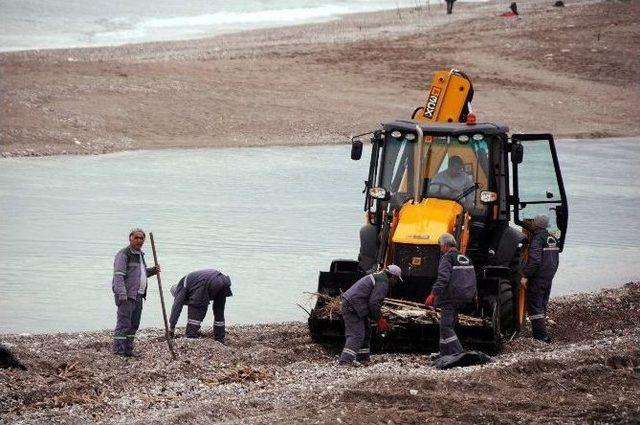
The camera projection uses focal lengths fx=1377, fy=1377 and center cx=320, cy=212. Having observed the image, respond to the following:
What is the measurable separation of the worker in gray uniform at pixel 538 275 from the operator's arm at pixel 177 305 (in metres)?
3.86

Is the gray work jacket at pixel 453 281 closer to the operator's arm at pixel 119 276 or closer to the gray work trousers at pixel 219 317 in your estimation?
the gray work trousers at pixel 219 317

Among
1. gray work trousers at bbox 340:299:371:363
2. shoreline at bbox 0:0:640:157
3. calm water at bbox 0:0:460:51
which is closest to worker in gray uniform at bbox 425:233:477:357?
gray work trousers at bbox 340:299:371:363

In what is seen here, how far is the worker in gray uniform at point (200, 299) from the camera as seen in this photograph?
14.8 meters

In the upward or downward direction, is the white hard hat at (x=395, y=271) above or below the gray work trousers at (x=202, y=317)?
above

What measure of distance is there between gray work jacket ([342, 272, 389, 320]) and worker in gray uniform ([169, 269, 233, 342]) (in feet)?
5.66

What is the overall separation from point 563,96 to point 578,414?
89.0 ft

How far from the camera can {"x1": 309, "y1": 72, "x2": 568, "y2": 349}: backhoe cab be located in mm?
14445

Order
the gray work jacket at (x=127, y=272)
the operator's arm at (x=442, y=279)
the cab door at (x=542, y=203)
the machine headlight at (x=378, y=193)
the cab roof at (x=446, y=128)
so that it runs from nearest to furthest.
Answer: the operator's arm at (x=442, y=279) < the gray work jacket at (x=127, y=272) < the machine headlight at (x=378, y=193) < the cab roof at (x=446, y=128) < the cab door at (x=542, y=203)

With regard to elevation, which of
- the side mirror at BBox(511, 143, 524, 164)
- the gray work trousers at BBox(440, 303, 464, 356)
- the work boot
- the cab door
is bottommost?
the work boot

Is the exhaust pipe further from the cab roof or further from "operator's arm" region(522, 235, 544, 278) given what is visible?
"operator's arm" region(522, 235, 544, 278)

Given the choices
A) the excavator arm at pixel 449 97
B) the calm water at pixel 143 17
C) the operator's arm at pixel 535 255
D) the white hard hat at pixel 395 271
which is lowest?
the operator's arm at pixel 535 255

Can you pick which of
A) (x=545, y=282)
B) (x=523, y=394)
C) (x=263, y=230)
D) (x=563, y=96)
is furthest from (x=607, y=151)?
(x=523, y=394)

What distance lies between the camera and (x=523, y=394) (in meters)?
12.1

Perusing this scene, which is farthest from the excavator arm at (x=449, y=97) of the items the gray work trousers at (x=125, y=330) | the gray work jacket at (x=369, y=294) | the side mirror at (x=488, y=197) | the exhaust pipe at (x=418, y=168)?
the gray work trousers at (x=125, y=330)
